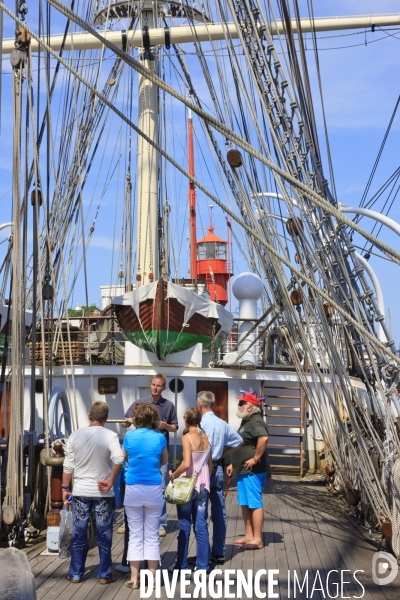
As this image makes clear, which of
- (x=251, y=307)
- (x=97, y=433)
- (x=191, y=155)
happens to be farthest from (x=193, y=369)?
(x=191, y=155)

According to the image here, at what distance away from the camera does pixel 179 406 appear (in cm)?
1360

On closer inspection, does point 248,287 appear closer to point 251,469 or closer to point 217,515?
point 251,469

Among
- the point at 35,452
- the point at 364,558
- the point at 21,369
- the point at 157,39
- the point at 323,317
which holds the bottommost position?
the point at 364,558

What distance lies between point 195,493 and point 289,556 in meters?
1.34

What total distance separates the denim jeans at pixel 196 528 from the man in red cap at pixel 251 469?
0.90 m

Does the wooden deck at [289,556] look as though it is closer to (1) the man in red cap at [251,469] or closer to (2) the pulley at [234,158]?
(1) the man in red cap at [251,469]

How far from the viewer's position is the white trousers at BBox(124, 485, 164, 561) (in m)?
5.88

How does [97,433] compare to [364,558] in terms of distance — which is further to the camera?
[364,558]

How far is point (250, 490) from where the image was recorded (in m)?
7.20

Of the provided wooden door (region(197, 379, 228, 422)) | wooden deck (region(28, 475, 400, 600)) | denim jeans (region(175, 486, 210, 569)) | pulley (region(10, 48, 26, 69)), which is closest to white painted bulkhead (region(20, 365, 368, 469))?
wooden door (region(197, 379, 228, 422))

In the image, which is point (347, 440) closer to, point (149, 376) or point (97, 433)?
point (97, 433)

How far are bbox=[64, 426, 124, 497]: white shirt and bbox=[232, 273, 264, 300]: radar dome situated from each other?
362 inches

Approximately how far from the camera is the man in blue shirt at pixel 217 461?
668 centimetres

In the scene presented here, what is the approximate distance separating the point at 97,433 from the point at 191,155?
30053 millimetres
